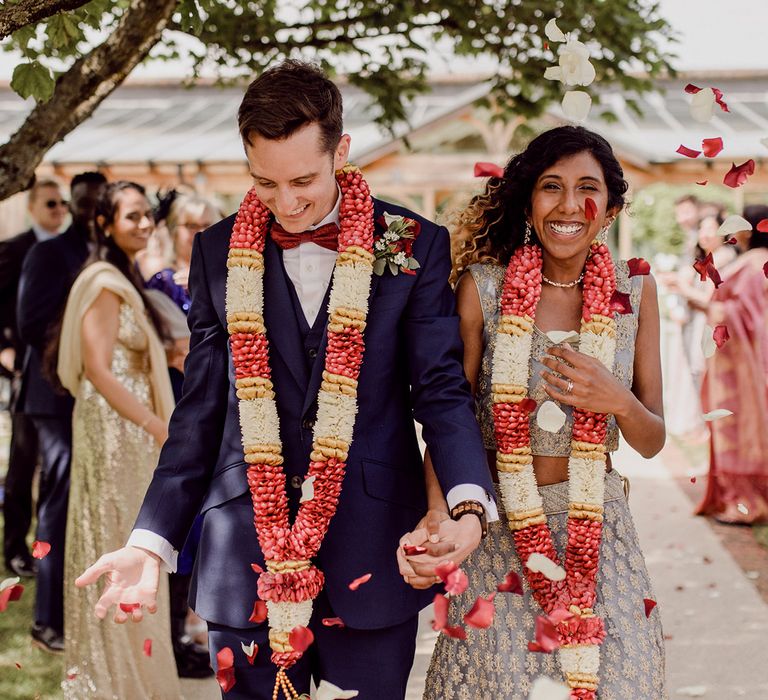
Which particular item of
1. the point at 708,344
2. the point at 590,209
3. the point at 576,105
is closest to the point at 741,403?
the point at 708,344

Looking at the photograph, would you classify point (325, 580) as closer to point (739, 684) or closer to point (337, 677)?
point (337, 677)

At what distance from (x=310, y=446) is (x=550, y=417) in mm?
680

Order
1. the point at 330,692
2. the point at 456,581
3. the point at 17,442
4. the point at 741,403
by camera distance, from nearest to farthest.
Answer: the point at 456,581 → the point at 330,692 → the point at 17,442 → the point at 741,403

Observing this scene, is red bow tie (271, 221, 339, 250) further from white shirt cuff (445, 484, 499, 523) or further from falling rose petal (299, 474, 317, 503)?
white shirt cuff (445, 484, 499, 523)

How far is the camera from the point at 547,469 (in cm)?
293

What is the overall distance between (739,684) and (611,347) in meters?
2.67

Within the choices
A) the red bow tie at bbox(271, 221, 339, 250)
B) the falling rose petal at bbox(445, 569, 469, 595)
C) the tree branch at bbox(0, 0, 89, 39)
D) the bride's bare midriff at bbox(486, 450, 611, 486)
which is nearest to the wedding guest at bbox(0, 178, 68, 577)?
the tree branch at bbox(0, 0, 89, 39)

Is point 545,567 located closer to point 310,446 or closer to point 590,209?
point 310,446

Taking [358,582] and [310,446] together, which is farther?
[310,446]

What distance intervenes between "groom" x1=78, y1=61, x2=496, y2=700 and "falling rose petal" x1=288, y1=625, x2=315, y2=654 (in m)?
0.13

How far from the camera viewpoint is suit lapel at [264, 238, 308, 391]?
255 centimetres

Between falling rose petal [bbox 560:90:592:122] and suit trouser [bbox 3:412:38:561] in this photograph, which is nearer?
falling rose petal [bbox 560:90:592:122]

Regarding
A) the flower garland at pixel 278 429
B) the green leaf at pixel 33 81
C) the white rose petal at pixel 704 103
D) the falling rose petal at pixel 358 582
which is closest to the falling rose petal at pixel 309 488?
the flower garland at pixel 278 429

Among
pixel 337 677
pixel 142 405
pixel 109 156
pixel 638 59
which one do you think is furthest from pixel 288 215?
pixel 109 156
